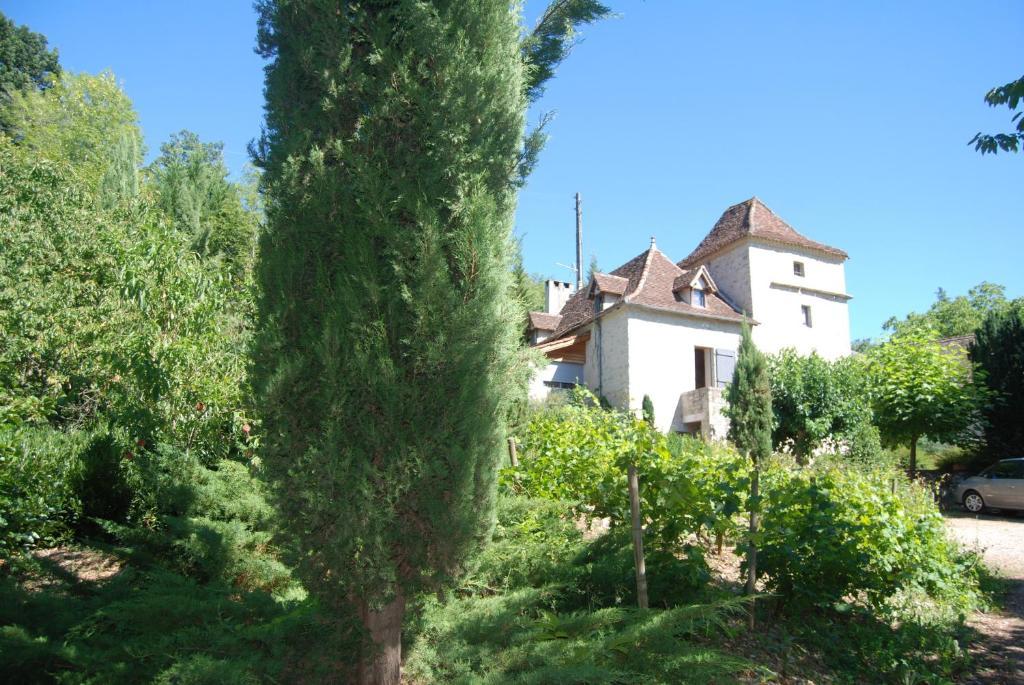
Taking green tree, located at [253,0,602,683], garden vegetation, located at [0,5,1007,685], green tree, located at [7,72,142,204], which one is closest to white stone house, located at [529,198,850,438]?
garden vegetation, located at [0,5,1007,685]

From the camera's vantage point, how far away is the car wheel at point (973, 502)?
14258 mm

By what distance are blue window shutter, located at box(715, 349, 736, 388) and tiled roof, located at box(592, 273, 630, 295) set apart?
398 centimetres

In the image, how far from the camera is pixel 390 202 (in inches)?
133

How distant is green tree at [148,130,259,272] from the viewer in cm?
1590

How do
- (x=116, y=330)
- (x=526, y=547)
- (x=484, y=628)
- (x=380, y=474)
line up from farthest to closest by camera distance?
(x=116, y=330)
(x=526, y=547)
(x=484, y=628)
(x=380, y=474)

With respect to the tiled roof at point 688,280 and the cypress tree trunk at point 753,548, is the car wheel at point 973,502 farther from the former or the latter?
the cypress tree trunk at point 753,548

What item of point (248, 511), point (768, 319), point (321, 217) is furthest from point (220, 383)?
point (768, 319)

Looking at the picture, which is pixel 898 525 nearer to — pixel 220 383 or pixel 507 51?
pixel 507 51

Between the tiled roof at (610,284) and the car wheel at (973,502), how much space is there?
1145 cm

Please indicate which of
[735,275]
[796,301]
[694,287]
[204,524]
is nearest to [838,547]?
[204,524]

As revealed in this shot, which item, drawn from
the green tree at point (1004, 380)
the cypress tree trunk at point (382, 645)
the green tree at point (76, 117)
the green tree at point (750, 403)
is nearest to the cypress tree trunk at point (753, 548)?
the cypress tree trunk at point (382, 645)

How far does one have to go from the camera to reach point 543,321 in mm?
25828

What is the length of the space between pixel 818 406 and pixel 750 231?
7.84 m

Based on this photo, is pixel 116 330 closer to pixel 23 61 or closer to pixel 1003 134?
pixel 1003 134
